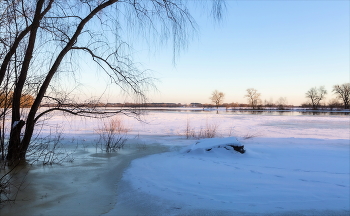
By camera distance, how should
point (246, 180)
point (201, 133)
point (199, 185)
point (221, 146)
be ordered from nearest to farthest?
point (199, 185) < point (246, 180) < point (221, 146) < point (201, 133)

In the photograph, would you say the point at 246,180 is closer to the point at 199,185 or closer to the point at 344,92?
the point at 199,185

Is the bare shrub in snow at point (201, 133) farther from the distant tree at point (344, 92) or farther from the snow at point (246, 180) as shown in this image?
the distant tree at point (344, 92)

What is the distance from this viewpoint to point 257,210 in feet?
9.64

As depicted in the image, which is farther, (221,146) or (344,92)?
(344,92)

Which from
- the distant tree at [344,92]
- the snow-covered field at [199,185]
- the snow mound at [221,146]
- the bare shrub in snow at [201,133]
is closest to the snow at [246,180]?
the snow-covered field at [199,185]

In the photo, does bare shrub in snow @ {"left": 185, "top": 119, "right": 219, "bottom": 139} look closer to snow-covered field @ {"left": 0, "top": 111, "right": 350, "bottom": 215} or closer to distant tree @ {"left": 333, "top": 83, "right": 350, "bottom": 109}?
snow-covered field @ {"left": 0, "top": 111, "right": 350, "bottom": 215}

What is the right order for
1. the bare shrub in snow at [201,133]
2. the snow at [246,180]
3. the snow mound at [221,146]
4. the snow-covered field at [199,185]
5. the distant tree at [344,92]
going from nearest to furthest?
the snow-covered field at [199,185]
the snow at [246,180]
the snow mound at [221,146]
the bare shrub in snow at [201,133]
the distant tree at [344,92]

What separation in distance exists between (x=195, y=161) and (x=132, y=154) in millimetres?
2123

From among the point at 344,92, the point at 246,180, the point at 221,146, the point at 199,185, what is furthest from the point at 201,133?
the point at 344,92

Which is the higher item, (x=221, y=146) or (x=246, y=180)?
(x=221, y=146)

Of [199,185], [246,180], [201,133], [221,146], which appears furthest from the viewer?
[201,133]

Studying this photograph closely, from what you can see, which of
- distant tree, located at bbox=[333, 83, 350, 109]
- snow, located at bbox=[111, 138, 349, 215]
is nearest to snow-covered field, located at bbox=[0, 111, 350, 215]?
snow, located at bbox=[111, 138, 349, 215]

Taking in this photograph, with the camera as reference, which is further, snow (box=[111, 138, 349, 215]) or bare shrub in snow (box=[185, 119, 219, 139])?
bare shrub in snow (box=[185, 119, 219, 139])

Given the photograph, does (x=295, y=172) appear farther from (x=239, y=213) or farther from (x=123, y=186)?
(x=123, y=186)
